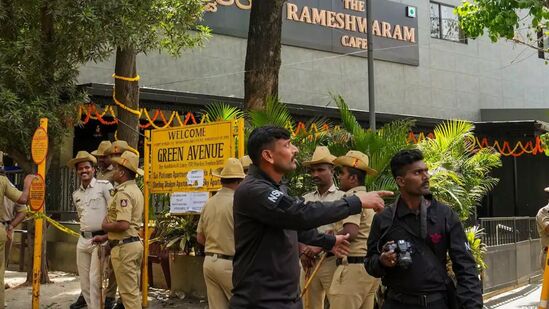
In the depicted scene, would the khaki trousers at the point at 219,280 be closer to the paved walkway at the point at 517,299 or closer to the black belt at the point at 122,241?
the black belt at the point at 122,241

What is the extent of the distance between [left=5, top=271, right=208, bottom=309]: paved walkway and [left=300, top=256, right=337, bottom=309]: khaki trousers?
2.80 meters

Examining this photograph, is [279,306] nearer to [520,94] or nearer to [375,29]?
[375,29]

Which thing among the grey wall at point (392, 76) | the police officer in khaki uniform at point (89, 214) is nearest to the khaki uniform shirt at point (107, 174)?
the police officer in khaki uniform at point (89, 214)

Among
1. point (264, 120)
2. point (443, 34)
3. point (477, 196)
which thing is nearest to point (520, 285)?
point (477, 196)

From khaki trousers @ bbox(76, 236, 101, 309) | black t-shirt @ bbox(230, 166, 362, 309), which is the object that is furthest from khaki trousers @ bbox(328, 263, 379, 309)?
khaki trousers @ bbox(76, 236, 101, 309)

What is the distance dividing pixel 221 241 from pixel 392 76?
18.9 m

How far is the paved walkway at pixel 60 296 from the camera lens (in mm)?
9477

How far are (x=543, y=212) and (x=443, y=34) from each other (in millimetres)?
18137

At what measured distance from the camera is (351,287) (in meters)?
→ 5.98

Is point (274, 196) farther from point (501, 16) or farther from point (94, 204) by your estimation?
point (501, 16)

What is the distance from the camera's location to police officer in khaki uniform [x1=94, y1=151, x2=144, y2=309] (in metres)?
7.36

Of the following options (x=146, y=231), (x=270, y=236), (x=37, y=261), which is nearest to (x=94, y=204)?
(x=37, y=261)

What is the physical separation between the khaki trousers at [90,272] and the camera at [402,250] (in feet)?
16.0

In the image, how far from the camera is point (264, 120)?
9.24m
